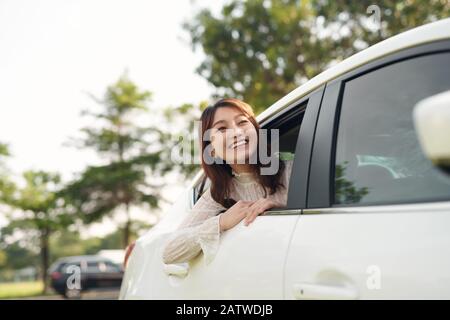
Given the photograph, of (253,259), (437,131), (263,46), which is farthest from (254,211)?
(263,46)

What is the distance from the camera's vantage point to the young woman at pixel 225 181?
7.13 ft

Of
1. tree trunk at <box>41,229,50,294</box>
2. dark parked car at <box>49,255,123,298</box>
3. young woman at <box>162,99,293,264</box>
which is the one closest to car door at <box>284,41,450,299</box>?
young woman at <box>162,99,293,264</box>

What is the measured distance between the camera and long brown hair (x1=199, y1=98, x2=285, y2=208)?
2307 mm

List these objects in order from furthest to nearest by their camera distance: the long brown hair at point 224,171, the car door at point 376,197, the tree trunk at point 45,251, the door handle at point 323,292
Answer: the tree trunk at point 45,251 < the long brown hair at point 224,171 < the door handle at point 323,292 < the car door at point 376,197

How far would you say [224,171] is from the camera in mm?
2447

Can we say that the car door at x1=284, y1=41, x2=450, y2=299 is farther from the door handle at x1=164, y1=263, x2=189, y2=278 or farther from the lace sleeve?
the door handle at x1=164, y1=263, x2=189, y2=278

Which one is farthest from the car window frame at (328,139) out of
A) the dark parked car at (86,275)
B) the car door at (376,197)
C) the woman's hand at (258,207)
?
the dark parked car at (86,275)

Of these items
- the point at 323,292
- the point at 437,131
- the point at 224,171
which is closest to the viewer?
the point at 437,131

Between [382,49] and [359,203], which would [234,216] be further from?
[382,49]

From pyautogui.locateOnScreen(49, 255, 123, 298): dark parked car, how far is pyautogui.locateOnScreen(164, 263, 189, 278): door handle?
21.2 metres

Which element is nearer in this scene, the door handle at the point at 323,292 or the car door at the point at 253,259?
the door handle at the point at 323,292

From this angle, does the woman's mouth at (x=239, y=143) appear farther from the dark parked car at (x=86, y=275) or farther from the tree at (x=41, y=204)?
the tree at (x=41, y=204)

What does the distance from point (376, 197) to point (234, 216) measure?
650 millimetres

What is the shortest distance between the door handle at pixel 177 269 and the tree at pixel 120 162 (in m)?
25.1
